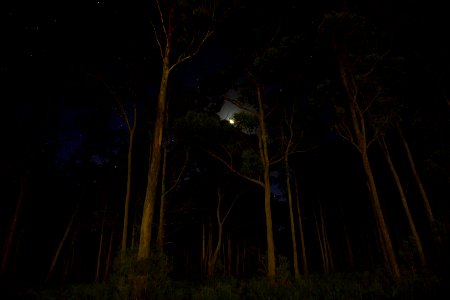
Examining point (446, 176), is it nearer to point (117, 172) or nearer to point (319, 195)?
point (319, 195)

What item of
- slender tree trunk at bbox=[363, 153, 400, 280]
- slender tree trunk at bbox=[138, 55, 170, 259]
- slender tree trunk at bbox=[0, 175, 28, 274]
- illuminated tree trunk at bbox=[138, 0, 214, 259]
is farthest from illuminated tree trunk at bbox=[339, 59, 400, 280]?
slender tree trunk at bbox=[0, 175, 28, 274]

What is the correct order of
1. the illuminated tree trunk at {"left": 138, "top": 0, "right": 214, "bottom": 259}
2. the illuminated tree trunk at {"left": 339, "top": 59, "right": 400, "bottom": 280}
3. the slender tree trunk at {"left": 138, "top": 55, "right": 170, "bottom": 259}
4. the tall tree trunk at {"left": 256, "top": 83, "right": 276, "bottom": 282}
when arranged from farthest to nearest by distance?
the tall tree trunk at {"left": 256, "top": 83, "right": 276, "bottom": 282} → the illuminated tree trunk at {"left": 339, "top": 59, "right": 400, "bottom": 280} → the illuminated tree trunk at {"left": 138, "top": 0, "right": 214, "bottom": 259} → the slender tree trunk at {"left": 138, "top": 55, "right": 170, "bottom": 259}

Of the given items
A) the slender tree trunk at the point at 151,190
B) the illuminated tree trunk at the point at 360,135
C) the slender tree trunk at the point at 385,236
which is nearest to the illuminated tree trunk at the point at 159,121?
the slender tree trunk at the point at 151,190

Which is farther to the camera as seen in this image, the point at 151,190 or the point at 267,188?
the point at 267,188

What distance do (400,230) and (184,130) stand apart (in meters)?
30.5

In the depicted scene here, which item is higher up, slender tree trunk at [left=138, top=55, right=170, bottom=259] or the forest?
the forest

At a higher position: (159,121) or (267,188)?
(159,121)

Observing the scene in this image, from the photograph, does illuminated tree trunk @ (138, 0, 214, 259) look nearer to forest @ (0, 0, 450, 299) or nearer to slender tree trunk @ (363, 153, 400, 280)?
forest @ (0, 0, 450, 299)

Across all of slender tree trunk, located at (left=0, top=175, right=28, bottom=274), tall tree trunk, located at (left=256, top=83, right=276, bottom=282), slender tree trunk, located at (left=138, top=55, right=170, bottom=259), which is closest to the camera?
slender tree trunk, located at (left=138, top=55, right=170, bottom=259)

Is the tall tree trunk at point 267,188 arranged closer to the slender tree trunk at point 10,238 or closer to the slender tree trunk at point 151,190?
the slender tree trunk at point 151,190

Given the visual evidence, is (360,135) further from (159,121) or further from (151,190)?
(151,190)

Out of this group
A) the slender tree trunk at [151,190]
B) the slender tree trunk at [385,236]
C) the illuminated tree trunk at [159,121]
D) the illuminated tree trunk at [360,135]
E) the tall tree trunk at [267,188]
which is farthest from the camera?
the tall tree trunk at [267,188]

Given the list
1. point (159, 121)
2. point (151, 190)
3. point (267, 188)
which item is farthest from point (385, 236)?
point (159, 121)

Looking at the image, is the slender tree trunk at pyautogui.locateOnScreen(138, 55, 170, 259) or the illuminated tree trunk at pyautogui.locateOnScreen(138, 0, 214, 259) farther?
the illuminated tree trunk at pyautogui.locateOnScreen(138, 0, 214, 259)
